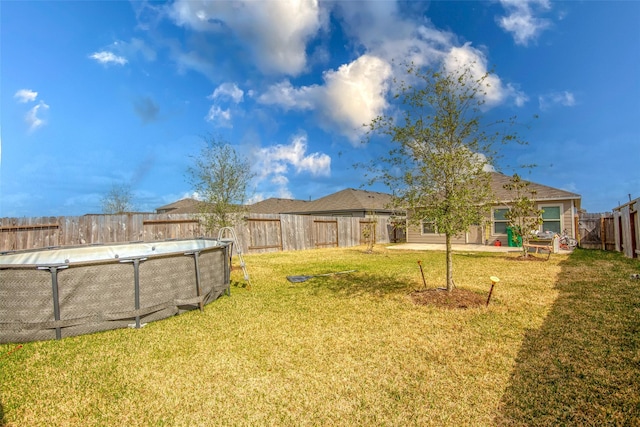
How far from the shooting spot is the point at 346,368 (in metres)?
3.37

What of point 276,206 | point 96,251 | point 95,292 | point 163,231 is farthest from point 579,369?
point 276,206

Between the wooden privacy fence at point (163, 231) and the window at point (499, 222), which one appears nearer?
the wooden privacy fence at point (163, 231)

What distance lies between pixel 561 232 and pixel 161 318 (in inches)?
753

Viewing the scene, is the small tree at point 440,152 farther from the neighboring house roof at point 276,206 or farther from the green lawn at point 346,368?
the neighboring house roof at point 276,206

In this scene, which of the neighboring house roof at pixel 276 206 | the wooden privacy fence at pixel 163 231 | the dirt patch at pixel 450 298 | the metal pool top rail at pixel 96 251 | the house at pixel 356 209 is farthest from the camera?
the neighboring house roof at pixel 276 206

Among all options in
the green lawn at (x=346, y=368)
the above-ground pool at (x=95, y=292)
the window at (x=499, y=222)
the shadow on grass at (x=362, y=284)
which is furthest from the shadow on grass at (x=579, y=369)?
the window at (x=499, y=222)

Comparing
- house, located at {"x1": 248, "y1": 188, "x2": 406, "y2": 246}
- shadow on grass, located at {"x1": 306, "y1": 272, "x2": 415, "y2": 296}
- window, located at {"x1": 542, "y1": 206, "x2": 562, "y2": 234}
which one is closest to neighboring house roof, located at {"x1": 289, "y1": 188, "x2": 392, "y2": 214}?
house, located at {"x1": 248, "y1": 188, "x2": 406, "y2": 246}

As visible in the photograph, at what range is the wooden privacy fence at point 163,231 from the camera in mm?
11055

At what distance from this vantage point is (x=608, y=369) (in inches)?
125

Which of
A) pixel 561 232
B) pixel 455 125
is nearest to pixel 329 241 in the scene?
pixel 561 232

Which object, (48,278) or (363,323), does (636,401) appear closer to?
(363,323)

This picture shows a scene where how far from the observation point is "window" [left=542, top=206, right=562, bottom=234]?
16562mm

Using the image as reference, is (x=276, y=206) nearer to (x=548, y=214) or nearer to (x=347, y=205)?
(x=347, y=205)

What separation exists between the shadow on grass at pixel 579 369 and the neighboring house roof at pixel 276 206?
88.6ft
